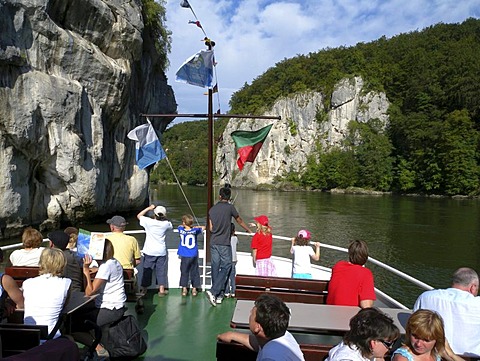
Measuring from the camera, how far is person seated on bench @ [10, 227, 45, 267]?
14.5ft

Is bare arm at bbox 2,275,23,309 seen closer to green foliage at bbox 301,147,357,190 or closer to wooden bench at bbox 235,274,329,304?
wooden bench at bbox 235,274,329,304

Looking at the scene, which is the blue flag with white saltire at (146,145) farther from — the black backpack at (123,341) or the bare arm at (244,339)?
the bare arm at (244,339)

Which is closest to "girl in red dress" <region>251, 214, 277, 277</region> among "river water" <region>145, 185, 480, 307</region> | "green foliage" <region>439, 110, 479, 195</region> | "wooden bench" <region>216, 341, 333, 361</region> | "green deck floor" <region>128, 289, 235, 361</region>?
"green deck floor" <region>128, 289, 235, 361</region>

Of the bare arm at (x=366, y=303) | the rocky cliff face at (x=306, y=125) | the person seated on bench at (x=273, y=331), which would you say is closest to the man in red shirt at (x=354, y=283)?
the bare arm at (x=366, y=303)

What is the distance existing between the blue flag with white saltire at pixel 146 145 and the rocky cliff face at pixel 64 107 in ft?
42.5

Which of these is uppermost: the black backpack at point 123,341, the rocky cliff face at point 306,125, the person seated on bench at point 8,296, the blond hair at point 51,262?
the rocky cliff face at point 306,125

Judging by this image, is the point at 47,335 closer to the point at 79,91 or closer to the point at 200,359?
the point at 200,359

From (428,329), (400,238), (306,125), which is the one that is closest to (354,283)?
(428,329)

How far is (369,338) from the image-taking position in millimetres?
2141

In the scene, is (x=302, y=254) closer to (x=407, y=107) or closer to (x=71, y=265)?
(x=71, y=265)

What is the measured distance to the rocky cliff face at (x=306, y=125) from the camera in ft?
274

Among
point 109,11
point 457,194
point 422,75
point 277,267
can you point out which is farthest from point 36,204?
point 422,75

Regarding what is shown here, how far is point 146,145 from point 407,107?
85.9 m

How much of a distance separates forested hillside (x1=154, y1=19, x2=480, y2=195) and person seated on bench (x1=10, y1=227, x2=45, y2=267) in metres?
64.3
